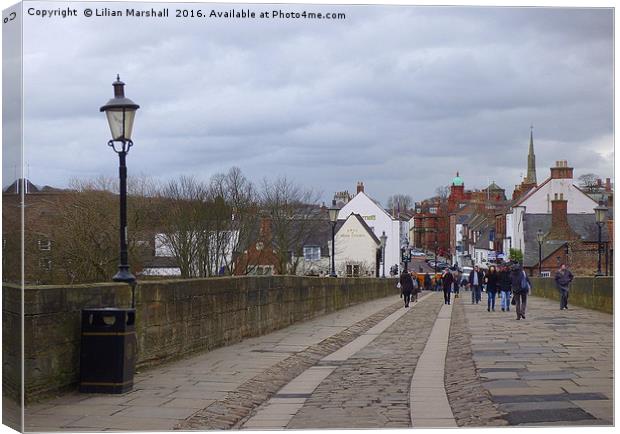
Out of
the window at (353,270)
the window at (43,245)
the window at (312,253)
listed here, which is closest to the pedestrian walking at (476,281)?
the window at (312,253)

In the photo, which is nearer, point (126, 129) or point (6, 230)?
point (6, 230)

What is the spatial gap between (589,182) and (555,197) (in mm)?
801

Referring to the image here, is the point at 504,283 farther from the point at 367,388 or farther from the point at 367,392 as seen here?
the point at 367,392

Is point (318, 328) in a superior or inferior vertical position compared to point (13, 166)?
inferior

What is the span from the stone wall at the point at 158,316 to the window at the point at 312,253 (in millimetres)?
17506

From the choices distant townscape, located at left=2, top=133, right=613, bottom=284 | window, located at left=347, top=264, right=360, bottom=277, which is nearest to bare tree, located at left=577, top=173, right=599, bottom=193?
distant townscape, located at left=2, top=133, right=613, bottom=284

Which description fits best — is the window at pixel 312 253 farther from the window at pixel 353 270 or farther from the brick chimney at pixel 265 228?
the brick chimney at pixel 265 228

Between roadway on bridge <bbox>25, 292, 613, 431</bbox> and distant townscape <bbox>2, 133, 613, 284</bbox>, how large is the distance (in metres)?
1.15

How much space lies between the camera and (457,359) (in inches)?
468

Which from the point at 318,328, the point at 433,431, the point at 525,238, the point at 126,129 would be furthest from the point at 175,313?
the point at 318,328

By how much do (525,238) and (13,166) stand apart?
626 cm

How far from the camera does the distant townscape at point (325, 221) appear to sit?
327 inches

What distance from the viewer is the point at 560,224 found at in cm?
1005

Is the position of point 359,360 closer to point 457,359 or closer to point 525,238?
point 457,359
